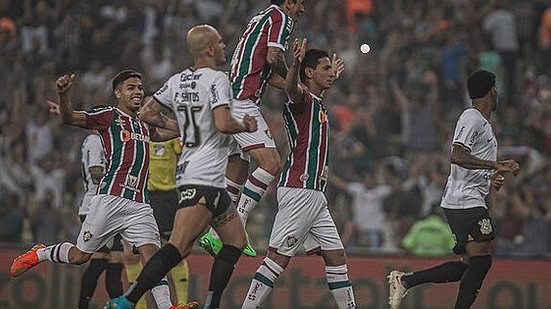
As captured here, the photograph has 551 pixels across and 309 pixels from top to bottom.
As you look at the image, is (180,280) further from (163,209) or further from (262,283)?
(262,283)

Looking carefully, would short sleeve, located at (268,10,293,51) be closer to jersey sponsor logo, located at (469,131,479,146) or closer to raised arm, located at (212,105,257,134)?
raised arm, located at (212,105,257,134)

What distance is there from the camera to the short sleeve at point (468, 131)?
40.4ft

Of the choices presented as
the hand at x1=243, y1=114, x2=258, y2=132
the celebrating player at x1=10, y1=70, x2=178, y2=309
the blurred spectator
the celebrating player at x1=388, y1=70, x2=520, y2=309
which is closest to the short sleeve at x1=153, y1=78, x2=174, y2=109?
the hand at x1=243, y1=114, x2=258, y2=132

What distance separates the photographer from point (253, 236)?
2009 cm

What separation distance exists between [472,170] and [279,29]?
2.34m

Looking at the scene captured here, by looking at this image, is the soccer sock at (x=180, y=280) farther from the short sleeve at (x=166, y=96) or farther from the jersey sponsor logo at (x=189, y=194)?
the jersey sponsor logo at (x=189, y=194)

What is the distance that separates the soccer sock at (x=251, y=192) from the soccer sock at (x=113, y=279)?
6.56ft

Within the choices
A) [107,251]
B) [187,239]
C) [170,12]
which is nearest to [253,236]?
[170,12]

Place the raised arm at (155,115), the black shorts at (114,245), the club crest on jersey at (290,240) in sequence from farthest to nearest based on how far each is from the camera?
the black shorts at (114,245) → the club crest on jersey at (290,240) → the raised arm at (155,115)

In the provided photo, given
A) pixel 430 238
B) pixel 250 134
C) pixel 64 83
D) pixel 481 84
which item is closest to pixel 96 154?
pixel 64 83

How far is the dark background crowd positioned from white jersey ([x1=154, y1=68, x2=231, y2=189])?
8.80m

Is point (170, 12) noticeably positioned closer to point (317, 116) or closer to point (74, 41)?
point (74, 41)

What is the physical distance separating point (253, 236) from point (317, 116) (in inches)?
313

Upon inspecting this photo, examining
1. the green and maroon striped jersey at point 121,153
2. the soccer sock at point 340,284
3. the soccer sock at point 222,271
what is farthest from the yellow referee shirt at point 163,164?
the soccer sock at point 222,271
